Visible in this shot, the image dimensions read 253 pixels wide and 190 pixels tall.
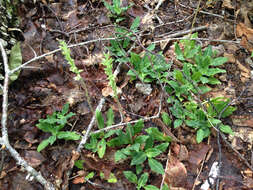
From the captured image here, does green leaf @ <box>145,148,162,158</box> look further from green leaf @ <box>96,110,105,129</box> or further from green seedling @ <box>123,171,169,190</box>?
green leaf @ <box>96,110,105,129</box>

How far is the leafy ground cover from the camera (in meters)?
2.25

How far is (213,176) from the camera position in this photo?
2229 mm

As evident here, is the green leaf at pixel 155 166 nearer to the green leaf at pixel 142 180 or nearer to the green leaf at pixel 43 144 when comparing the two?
the green leaf at pixel 142 180

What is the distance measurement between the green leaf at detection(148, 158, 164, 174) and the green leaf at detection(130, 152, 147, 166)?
0.08 meters

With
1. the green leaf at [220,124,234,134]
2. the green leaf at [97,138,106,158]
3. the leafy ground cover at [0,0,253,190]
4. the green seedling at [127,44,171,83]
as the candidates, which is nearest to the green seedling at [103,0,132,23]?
the leafy ground cover at [0,0,253,190]

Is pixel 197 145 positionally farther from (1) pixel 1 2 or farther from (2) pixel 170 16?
(1) pixel 1 2

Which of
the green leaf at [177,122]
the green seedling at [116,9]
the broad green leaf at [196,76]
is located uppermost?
the green seedling at [116,9]

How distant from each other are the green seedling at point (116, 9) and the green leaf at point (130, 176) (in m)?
2.22

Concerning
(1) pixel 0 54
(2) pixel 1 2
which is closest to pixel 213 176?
(1) pixel 0 54

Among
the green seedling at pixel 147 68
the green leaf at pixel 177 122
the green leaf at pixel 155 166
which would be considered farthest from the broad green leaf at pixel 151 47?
the green leaf at pixel 155 166

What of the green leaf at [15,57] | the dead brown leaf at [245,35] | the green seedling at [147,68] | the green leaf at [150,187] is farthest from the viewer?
the dead brown leaf at [245,35]

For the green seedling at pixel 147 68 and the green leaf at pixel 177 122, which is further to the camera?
the green seedling at pixel 147 68

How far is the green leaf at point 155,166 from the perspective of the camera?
2196mm

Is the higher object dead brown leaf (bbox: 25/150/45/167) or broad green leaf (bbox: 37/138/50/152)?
broad green leaf (bbox: 37/138/50/152)
